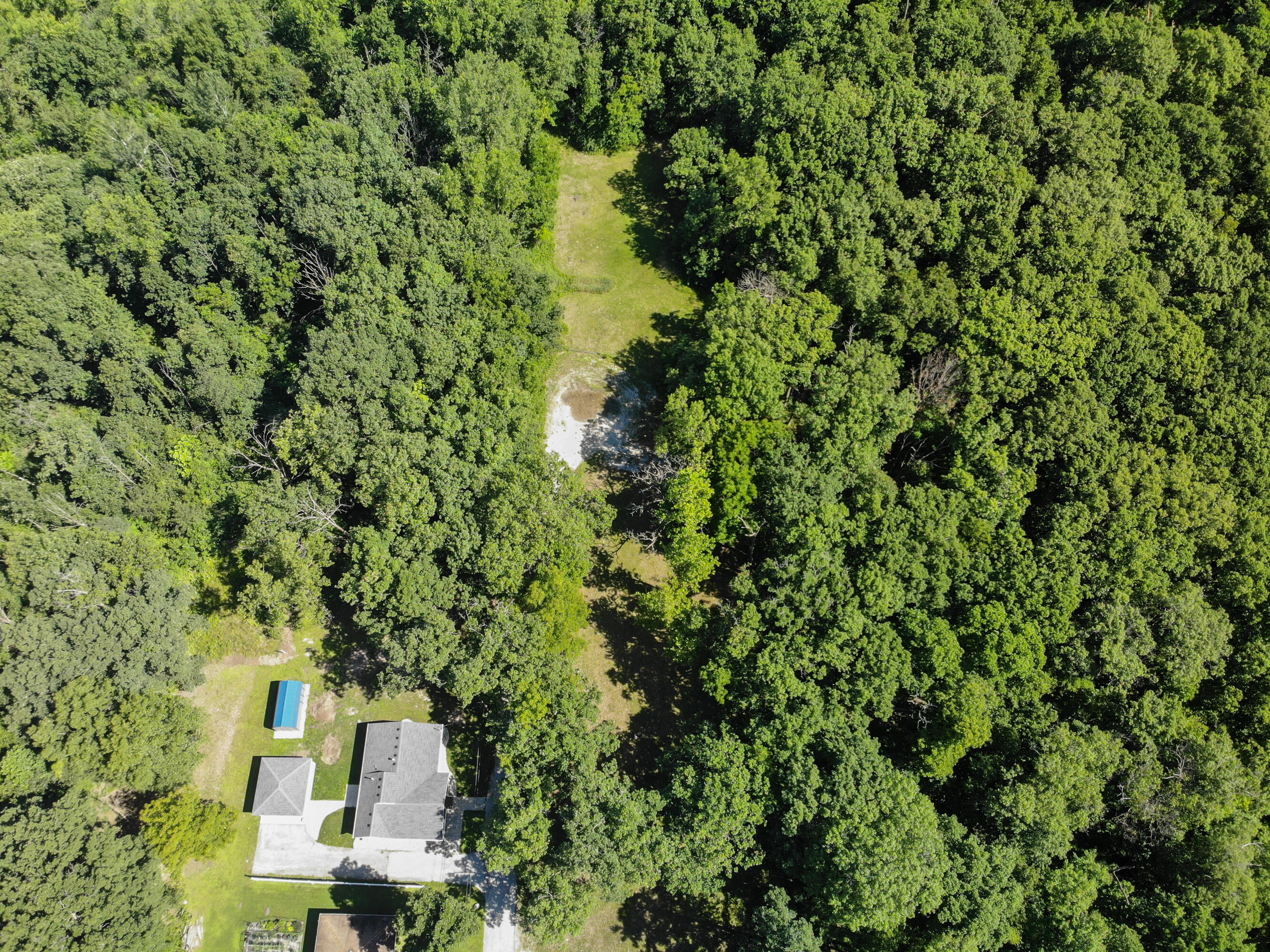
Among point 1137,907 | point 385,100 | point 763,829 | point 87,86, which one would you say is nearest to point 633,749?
point 763,829

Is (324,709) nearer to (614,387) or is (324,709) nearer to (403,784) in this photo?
(403,784)

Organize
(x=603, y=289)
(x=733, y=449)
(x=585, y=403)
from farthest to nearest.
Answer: (x=603, y=289)
(x=585, y=403)
(x=733, y=449)

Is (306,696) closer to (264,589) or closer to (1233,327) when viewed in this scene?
(264,589)

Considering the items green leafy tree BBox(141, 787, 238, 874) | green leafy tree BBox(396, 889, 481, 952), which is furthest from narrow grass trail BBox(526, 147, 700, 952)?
green leafy tree BBox(141, 787, 238, 874)

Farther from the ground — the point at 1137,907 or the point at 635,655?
the point at 635,655

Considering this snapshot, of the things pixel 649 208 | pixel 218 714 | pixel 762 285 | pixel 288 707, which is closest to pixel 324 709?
pixel 288 707

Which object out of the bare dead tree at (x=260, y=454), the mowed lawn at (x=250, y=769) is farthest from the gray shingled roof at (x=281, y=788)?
the bare dead tree at (x=260, y=454)

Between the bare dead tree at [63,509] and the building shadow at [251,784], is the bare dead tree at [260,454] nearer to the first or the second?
the bare dead tree at [63,509]
